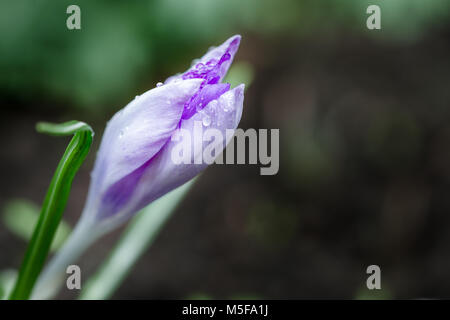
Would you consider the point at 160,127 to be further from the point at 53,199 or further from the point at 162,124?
the point at 53,199

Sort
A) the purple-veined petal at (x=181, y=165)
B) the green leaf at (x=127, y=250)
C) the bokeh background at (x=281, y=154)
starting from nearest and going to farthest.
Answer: the purple-veined petal at (x=181, y=165)
the green leaf at (x=127, y=250)
the bokeh background at (x=281, y=154)

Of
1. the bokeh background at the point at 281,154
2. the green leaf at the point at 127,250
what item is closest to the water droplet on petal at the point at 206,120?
the green leaf at the point at 127,250

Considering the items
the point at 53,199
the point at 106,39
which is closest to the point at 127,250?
the point at 53,199

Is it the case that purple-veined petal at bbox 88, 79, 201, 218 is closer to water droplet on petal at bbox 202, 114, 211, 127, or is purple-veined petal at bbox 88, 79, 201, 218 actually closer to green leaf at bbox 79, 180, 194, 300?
water droplet on petal at bbox 202, 114, 211, 127

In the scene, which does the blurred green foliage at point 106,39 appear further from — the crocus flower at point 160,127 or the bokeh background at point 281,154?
the crocus flower at point 160,127

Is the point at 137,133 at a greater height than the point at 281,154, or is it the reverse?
the point at 281,154

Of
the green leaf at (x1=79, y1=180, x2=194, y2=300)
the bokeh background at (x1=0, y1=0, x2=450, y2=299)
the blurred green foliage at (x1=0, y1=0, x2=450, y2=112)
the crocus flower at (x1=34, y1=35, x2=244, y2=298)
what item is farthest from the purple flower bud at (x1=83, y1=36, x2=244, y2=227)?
the blurred green foliage at (x1=0, y1=0, x2=450, y2=112)

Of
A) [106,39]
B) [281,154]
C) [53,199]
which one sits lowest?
[53,199]

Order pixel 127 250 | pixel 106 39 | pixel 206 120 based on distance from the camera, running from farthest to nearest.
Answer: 1. pixel 106 39
2. pixel 127 250
3. pixel 206 120
